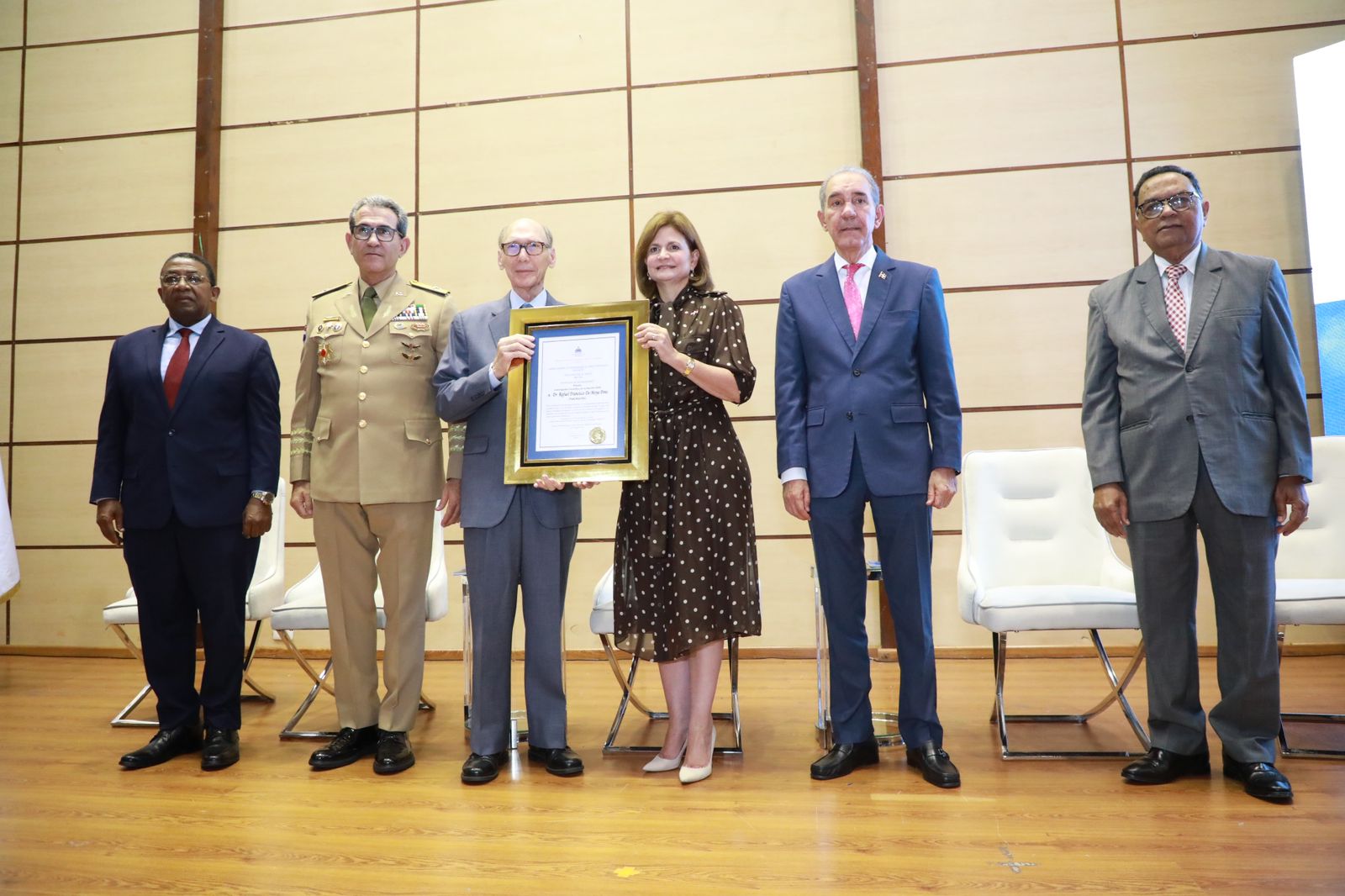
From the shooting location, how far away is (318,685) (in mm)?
3529

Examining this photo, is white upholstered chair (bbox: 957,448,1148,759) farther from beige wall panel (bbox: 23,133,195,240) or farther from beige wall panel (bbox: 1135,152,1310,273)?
beige wall panel (bbox: 23,133,195,240)

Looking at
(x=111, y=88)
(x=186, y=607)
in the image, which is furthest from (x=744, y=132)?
(x=111, y=88)

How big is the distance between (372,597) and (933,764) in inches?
72.6

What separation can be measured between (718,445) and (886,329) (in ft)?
1.98

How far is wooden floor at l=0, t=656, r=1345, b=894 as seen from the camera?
192 centimetres

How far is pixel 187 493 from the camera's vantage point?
2951 mm

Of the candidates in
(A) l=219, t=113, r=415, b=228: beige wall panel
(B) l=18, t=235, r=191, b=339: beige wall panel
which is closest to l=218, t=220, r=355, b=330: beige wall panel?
(A) l=219, t=113, r=415, b=228: beige wall panel

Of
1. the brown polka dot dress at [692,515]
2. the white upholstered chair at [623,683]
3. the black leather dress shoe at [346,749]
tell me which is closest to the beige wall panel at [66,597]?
the black leather dress shoe at [346,749]

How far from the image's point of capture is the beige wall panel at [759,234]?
15.9 ft

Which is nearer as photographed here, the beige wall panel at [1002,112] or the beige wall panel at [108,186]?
the beige wall panel at [1002,112]

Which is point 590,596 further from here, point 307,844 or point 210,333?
point 307,844

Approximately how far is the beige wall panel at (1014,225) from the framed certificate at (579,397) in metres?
2.59

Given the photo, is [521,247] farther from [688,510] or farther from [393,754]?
[393,754]

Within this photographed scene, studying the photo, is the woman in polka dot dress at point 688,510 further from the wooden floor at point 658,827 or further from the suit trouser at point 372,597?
the suit trouser at point 372,597
